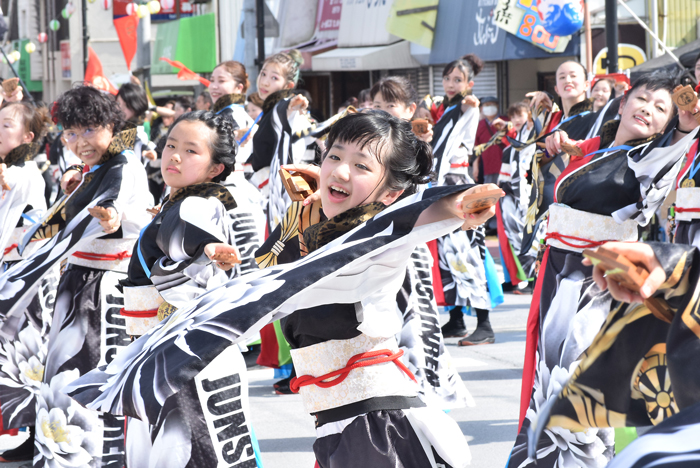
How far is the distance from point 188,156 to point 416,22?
449 inches

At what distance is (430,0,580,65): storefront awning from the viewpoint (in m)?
11.7

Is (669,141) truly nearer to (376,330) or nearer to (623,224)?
(623,224)

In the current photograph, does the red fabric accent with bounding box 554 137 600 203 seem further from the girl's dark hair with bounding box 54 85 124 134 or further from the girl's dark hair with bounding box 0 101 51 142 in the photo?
the girl's dark hair with bounding box 0 101 51 142

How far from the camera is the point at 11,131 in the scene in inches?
172

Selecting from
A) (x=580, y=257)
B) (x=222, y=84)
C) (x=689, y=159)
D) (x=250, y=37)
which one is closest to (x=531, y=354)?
(x=580, y=257)

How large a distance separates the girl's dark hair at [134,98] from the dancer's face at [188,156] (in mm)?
3115

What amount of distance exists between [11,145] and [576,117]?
10.4 ft

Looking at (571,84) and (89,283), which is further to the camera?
(571,84)

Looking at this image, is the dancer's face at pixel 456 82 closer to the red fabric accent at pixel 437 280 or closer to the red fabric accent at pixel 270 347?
the red fabric accent at pixel 437 280

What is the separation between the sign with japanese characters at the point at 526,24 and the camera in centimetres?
1116

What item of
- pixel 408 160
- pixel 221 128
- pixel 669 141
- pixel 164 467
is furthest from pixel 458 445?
pixel 669 141

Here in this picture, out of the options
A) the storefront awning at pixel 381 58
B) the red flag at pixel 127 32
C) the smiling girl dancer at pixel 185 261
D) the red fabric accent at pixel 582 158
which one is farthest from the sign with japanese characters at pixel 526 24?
the smiling girl dancer at pixel 185 261

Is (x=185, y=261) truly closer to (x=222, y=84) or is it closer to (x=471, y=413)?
(x=471, y=413)

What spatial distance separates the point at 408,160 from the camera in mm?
2324
